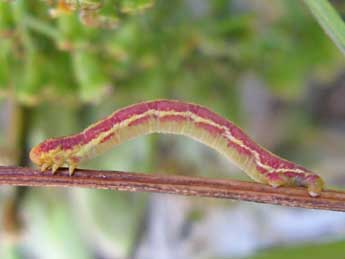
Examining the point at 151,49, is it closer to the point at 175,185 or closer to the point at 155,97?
the point at 155,97

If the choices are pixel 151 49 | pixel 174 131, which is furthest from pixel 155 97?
pixel 174 131

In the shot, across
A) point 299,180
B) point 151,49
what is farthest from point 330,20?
point 151,49

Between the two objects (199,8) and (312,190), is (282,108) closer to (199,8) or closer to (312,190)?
(199,8)

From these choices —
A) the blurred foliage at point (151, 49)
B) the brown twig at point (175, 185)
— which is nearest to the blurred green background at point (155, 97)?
the blurred foliage at point (151, 49)

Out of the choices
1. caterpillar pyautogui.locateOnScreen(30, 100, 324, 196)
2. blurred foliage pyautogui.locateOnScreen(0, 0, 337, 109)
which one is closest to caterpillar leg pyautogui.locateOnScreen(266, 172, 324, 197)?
caterpillar pyautogui.locateOnScreen(30, 100, 324, 196)

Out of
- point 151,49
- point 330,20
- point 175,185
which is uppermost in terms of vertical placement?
point 151,49

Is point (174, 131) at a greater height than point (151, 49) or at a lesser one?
lesser

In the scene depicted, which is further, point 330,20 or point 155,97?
point 155,97

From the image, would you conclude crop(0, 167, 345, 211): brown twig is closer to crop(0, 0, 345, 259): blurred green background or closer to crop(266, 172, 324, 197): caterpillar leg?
crop(266, 172, 324, 197): caterpillar leg

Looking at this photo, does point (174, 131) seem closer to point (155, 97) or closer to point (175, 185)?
point (175, 185)
